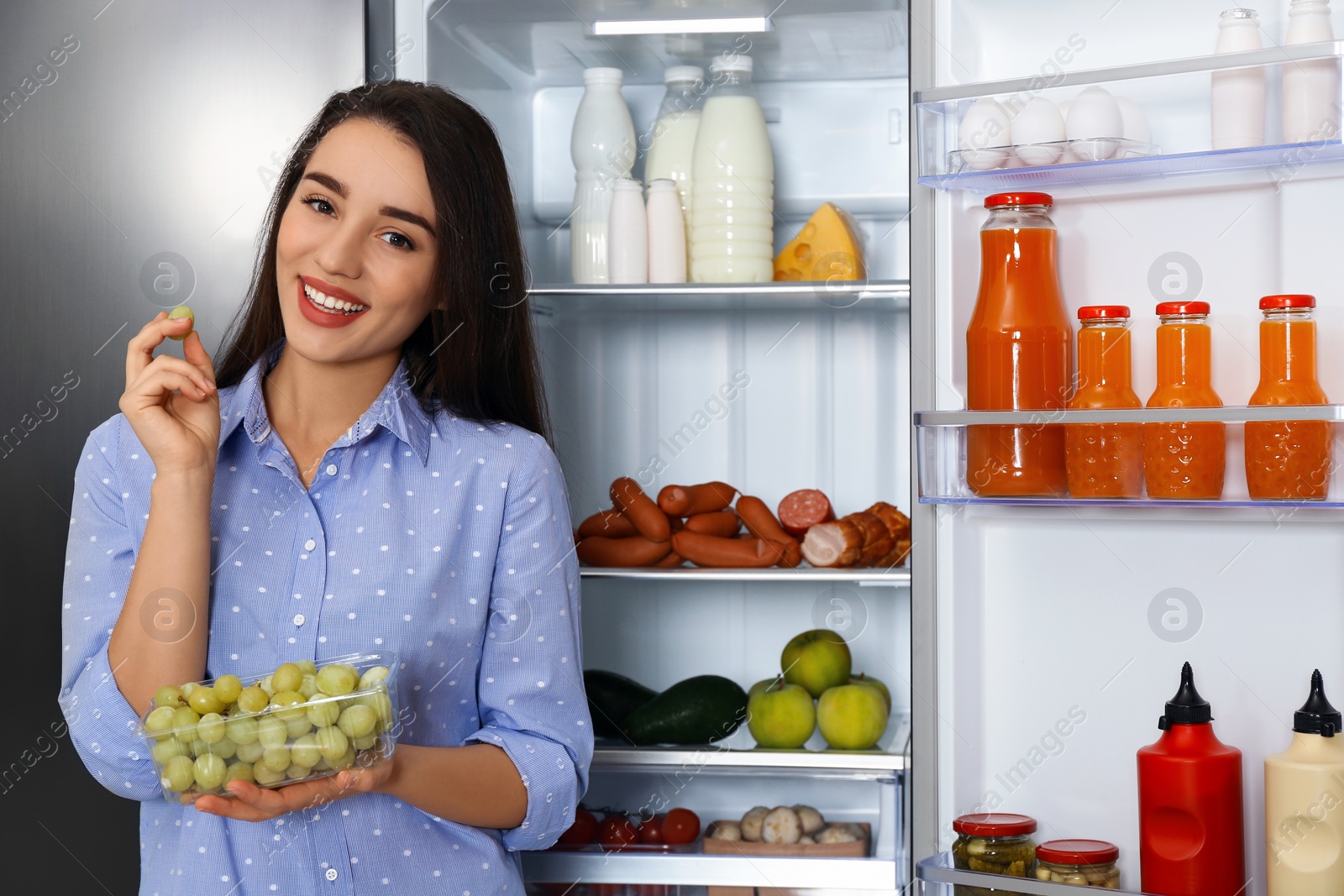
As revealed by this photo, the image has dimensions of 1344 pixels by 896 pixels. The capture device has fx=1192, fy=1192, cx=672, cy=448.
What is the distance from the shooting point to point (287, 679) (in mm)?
1011

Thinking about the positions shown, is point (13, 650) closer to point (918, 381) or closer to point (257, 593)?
point (257, 593)

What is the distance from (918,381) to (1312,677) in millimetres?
543

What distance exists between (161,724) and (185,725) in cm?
2

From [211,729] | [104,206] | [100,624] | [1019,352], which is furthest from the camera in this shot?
[104,206]

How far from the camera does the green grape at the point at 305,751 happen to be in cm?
99

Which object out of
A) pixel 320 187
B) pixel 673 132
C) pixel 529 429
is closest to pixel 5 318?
pixel 320 187

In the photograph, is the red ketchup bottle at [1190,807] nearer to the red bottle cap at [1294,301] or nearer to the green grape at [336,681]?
the red bottle cap at [1294,301]

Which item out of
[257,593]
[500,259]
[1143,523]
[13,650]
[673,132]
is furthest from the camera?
[673,132]

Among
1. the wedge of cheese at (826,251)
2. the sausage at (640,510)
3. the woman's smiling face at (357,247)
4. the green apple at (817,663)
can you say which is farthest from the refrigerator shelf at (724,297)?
the green apple at (817,663)

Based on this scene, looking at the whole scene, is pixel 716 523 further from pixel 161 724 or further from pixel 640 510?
pixel 161 724

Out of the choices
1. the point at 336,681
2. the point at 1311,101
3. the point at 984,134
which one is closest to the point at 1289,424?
the point at 1311,101

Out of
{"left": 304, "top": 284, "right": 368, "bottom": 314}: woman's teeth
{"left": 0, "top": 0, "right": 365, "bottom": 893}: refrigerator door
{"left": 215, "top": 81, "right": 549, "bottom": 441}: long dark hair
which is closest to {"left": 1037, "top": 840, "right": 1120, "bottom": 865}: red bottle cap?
{"left": 215, "top": 81, "right": 549, "bottom": 441}: long dark hair

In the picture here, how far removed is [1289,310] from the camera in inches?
50.0

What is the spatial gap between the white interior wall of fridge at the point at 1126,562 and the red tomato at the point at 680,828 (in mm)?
440
